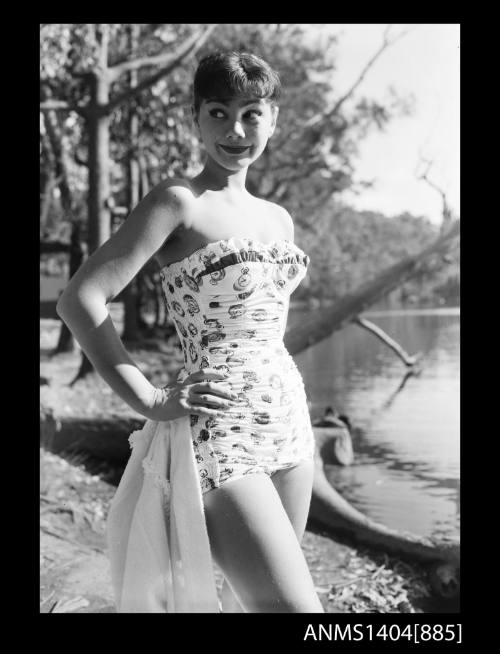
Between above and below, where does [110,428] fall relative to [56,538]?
above

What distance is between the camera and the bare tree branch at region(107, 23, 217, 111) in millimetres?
4613

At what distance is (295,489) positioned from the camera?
4.41 feet

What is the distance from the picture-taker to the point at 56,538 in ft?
10.7

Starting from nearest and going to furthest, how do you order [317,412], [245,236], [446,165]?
[245,236]
[446,165]
[317,412]

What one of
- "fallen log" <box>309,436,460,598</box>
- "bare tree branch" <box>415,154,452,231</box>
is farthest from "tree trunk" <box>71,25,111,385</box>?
"bare tree branch" <box>415,154,452,231</box>

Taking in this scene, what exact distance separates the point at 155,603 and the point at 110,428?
2.85 metres

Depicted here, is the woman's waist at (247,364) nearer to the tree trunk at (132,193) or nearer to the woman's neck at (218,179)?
the woman's neck at (218,179)

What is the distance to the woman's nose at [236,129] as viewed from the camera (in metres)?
1.32

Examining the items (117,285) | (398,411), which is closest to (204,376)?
(117,285)

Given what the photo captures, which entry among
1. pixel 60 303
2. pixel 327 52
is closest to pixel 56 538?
pixel 60 303

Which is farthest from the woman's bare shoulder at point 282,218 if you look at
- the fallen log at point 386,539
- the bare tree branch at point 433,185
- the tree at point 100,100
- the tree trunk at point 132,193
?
the tree trunk at point 132,193
